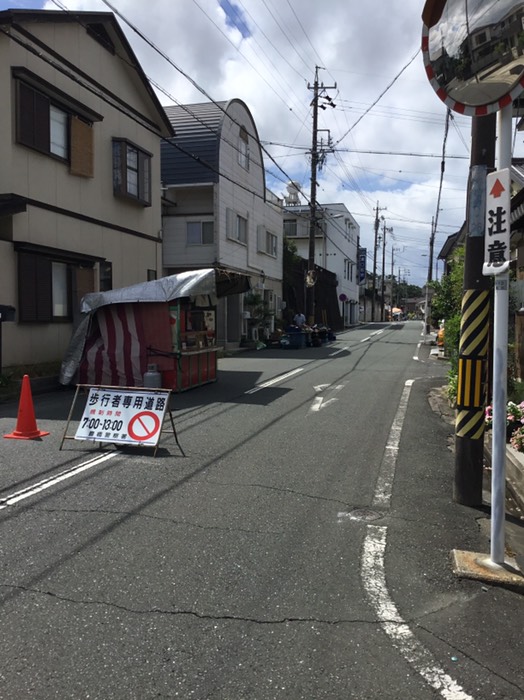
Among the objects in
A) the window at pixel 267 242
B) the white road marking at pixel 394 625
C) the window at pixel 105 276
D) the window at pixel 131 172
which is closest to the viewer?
the white road marking at pixel 394 625

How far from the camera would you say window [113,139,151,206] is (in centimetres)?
1716

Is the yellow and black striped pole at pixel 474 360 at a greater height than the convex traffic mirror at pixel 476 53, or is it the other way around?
the convex traffic mirror at pixel 476 53

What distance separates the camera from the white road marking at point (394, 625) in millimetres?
2783

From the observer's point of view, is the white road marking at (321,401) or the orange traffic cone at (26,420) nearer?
the orange traffic cone at (26,420)

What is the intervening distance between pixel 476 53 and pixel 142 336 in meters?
9.58

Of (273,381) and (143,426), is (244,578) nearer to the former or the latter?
(143,426)

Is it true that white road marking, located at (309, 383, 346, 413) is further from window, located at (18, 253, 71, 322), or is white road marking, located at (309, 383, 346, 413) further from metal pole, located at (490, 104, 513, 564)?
window, located at (18, 253, 71, 322)

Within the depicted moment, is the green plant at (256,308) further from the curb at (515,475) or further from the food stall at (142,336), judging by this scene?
the curb at (515,475)

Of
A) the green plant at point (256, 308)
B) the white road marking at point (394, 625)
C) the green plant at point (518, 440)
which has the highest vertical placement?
the green plant at point (256, 308)

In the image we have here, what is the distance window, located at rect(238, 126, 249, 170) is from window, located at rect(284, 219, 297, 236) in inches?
1023

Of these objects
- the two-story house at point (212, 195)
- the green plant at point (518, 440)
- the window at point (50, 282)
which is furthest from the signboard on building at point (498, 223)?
the two-story house at point (212, 195)

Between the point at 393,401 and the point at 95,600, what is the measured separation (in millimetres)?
8807

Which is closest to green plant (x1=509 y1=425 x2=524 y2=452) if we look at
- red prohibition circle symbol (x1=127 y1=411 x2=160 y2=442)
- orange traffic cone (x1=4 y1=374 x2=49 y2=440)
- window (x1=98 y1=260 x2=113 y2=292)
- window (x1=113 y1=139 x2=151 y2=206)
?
red prohibition circle symbol (x1=127 y1=411 x2=160 y2=442)

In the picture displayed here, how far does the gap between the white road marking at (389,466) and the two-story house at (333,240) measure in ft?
132
